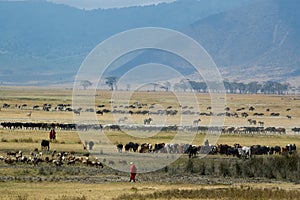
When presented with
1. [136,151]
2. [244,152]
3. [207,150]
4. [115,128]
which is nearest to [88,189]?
[207,150]

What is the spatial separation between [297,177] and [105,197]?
1339cm

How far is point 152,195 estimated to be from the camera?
30.7 meters

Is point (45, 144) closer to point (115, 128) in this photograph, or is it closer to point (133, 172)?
point (133, 172)

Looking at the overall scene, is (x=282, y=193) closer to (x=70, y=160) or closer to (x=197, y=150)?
(x=70, y=160)

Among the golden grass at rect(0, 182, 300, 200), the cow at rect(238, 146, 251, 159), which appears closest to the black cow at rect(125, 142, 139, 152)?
the cow at rect(238, 146, 251, 159)

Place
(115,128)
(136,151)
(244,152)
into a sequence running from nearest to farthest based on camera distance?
(244,152)
(136,151)
(115,128)

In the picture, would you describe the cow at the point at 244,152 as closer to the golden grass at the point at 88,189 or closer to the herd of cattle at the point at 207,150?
the herd of cattle at the point at 207,150

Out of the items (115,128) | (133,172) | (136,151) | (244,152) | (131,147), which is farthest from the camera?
(115,128)

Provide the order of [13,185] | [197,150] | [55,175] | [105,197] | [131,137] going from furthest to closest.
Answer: [131,137] < [197,150] < [55,175] < [13,185] < [105,197]

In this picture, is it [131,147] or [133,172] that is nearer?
[133,172]

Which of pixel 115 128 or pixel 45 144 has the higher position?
pixel 115 128

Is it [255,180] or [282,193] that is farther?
[255,180]

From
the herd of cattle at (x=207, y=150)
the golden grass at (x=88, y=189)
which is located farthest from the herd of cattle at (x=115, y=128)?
the golden grass at (x=88, y=189)

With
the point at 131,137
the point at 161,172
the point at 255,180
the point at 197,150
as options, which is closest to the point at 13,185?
the point at 161,172
